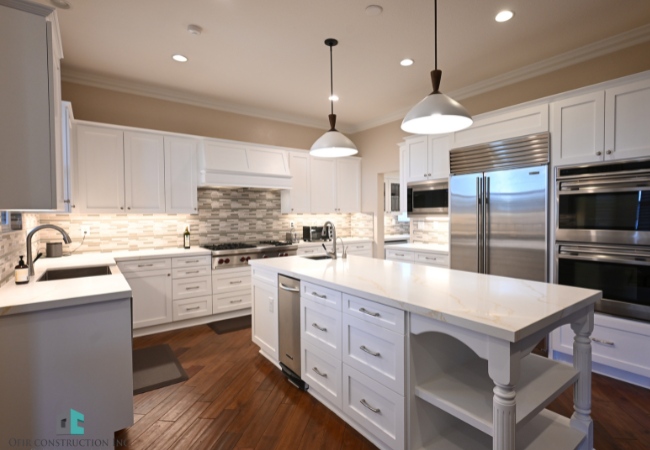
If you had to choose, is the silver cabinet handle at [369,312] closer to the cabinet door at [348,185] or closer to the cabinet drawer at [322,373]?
the cabinet drawer at [322,373]

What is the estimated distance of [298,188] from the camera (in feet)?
17.0

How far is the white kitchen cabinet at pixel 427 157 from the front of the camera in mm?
4016

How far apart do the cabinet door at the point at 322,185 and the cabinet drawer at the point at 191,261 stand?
1961 mm

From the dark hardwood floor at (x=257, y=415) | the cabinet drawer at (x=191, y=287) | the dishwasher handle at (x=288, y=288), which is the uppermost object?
the dishwasher handle at (x=288, y=288)

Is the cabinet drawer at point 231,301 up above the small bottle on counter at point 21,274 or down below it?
below

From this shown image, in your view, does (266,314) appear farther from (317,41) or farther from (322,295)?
(317,41)

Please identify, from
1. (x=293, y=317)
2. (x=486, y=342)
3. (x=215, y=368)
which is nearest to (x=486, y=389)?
(x=486, y=342)

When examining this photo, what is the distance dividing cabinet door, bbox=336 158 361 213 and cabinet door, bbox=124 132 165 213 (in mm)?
2779

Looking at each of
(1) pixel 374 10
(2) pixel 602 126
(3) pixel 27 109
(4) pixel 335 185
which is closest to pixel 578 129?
(2) pixel 602 126

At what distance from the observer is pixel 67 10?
254 centimetres

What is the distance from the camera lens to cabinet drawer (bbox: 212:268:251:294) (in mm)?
4102

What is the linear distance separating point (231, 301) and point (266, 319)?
1447mm

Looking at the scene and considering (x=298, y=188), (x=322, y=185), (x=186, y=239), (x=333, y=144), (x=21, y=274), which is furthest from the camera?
(x=322, y=185)
